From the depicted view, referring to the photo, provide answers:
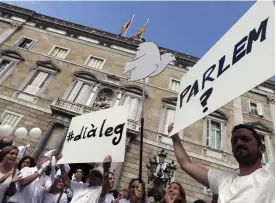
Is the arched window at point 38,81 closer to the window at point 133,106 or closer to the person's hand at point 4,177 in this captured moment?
the window at point 133,106

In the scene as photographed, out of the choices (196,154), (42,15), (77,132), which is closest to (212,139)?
(196,154)

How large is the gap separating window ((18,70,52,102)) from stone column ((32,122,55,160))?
7.55 ft

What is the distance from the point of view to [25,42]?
15992mm

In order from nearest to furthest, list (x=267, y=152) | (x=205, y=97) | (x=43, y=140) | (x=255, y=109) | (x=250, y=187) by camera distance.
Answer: (x=250, y=187), (x=205, y=97), (x=43, y=140), (x=267, y=152), (x=255, y=109)

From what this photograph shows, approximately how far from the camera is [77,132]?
12.6ft

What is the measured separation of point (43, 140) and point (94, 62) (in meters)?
6.85

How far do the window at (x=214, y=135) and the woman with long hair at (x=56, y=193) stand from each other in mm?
10138

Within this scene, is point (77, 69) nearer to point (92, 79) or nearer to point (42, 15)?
point (92, 79)

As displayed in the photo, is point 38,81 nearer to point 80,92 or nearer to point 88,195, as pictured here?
point 80,92

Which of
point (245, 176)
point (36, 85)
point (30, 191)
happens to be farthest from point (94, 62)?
point (245, 176)

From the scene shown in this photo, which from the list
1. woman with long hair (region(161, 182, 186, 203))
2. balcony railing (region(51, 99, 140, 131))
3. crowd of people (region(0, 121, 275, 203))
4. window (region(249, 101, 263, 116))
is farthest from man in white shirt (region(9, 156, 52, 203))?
window (region(249, 101, 263, 116))

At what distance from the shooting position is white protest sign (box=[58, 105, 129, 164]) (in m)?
3.09

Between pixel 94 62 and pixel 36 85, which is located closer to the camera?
pixel 36 85

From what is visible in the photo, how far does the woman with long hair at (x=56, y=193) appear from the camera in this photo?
12.4ft
